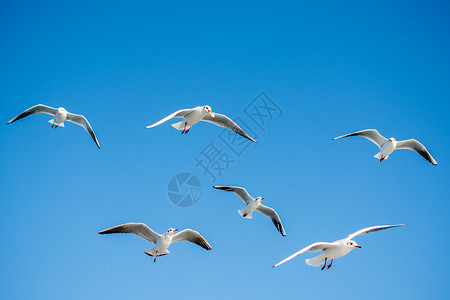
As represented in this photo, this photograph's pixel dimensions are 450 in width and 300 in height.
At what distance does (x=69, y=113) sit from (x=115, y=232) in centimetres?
600

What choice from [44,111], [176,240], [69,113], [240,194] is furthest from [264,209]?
[44,111]

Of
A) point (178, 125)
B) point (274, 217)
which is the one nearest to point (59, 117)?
point (178, 125)

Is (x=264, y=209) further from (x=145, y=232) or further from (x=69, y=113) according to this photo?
(x=69, y=113)

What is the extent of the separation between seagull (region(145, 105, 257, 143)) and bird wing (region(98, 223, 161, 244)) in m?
3.19

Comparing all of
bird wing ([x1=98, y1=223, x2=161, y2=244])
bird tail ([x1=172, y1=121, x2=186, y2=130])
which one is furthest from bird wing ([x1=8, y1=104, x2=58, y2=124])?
bird wing ([x1=98, y1=223, x2=161, y2=244])

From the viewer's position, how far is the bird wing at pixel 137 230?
→ 11617 mm

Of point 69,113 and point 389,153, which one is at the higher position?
point 69,113

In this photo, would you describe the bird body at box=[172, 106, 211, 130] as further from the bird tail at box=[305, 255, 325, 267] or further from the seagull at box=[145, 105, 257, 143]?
the bird tail at box=[305, 255, 325, 267]

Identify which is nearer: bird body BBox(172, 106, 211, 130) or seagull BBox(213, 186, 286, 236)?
bird body BBox(172, 106, 211, 130)

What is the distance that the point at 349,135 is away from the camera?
14.8 meters

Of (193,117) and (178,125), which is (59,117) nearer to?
(178,125)

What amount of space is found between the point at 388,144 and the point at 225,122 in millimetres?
5615

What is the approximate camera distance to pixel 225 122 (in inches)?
579

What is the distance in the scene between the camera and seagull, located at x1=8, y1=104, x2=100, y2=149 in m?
15.6
